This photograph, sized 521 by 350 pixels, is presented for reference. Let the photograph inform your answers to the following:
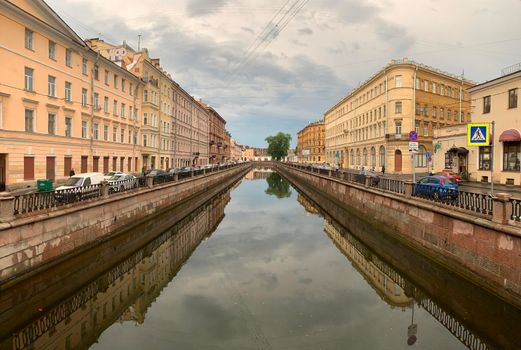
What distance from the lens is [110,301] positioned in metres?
10.7

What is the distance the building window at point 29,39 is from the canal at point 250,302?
56.7ft

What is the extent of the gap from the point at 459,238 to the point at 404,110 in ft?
129

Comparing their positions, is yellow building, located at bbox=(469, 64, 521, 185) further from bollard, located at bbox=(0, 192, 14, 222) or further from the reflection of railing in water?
bollard, located at bbox=(0, 192, 14, 222)

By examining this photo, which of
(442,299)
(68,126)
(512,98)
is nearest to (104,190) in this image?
(442,299)

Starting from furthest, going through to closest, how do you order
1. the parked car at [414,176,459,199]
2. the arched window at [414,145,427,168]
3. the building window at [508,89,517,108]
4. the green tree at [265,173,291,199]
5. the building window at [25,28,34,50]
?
the arched window at [414,145,427,168] → the green tree at [265,173,291,199] → the building window at [508,89,517,108] → the building window at [25,28,34,50] → the parked car at [414,176,459,199]

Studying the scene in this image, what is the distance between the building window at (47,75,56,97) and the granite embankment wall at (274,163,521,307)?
2618 centimetres

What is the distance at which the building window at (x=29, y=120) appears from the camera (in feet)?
77.3

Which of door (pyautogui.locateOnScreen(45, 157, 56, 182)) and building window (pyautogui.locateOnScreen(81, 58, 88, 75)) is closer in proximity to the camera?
door (pyautogui.locateOnScreen(45, 157, 56, 182))

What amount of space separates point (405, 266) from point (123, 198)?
14712 millimetres

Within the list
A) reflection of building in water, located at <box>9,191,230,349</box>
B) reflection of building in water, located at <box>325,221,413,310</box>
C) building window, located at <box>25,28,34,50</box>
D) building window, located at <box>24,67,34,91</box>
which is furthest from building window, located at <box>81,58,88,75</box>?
reflection of building in water, located at <box>325,221,413,310</box>

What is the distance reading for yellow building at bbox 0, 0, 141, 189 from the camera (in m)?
22.1

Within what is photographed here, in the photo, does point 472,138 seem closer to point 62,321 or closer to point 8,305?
point 62,321

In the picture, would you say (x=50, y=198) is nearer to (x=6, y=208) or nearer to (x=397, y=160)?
(x=6, y=208)

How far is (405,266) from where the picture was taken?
1380 centimetres
